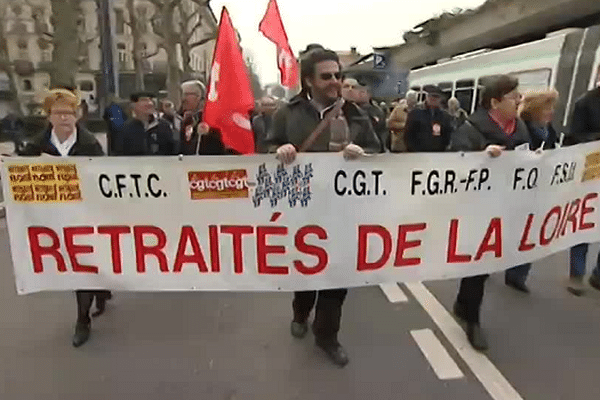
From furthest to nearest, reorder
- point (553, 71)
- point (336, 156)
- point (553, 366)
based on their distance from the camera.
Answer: point (553, 71)
point (553, 366)
point (336, 156)

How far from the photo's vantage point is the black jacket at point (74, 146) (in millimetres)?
3699

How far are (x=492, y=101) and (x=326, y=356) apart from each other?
2.00 meters

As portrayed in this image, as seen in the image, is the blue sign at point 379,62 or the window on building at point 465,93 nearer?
the window on building at point 465,93

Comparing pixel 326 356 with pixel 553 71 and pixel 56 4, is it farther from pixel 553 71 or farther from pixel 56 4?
pixel 56 4

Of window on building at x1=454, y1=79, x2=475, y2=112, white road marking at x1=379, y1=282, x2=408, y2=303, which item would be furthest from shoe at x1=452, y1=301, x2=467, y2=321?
window on building at x1=454, y1=79, x2=475, y2=112

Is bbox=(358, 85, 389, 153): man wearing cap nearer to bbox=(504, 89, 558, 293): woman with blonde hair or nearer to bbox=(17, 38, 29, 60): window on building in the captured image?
bbox=(504, 89, 558, 293): woman with blonde hair

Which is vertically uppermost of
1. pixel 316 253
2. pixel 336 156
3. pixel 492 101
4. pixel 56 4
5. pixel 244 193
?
pixel 56 4

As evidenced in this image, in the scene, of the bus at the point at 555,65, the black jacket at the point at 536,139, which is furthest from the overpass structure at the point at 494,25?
the black jacket at the point at 536,139

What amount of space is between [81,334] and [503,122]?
10.7ft

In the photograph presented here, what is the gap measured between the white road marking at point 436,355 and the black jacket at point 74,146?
251 cm

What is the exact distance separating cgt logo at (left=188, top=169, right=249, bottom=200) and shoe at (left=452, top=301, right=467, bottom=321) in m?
1.89

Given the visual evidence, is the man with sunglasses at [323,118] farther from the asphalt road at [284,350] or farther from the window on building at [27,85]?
the window on building at [27,85]

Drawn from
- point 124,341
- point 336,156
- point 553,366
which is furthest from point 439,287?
point 124,341

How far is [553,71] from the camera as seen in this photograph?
1123cm
